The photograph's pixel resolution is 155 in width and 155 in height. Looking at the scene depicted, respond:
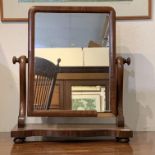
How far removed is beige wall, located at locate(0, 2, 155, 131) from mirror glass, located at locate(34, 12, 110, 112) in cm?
12

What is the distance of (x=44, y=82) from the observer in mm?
979

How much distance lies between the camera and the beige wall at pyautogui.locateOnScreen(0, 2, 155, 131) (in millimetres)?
1108

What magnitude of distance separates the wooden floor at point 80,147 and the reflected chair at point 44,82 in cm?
11

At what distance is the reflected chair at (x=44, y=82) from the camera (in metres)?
0.96

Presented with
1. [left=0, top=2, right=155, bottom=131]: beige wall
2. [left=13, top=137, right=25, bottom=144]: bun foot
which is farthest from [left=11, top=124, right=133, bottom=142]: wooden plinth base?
[left=0, top=2, right=155, bottom=131]: beige wall

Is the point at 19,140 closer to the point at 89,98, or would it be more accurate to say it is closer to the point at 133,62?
the point at 89,98

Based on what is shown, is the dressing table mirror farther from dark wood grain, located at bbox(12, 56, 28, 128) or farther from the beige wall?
the beige wall

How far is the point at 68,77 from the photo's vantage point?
39.0 inches

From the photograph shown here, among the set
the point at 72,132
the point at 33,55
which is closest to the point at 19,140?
the point at 72,132

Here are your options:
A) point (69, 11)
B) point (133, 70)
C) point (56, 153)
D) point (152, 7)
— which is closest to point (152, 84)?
point (133, 70)

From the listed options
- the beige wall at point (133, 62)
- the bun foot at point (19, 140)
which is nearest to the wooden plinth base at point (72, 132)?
the bun foot at point (19, 140)

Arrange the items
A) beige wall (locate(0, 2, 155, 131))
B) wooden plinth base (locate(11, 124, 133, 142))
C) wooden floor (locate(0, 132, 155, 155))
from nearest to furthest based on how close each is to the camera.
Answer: wooden floor (locate(0, 132, 155, 155)), wooden plinth base (locate(11, 124, 133, 142)), beige wall (locate(0, 2, 155, 131))

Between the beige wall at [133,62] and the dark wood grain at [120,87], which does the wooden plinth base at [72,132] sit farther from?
the beige wall at [133,62]

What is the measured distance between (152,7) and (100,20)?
8.3 inches
